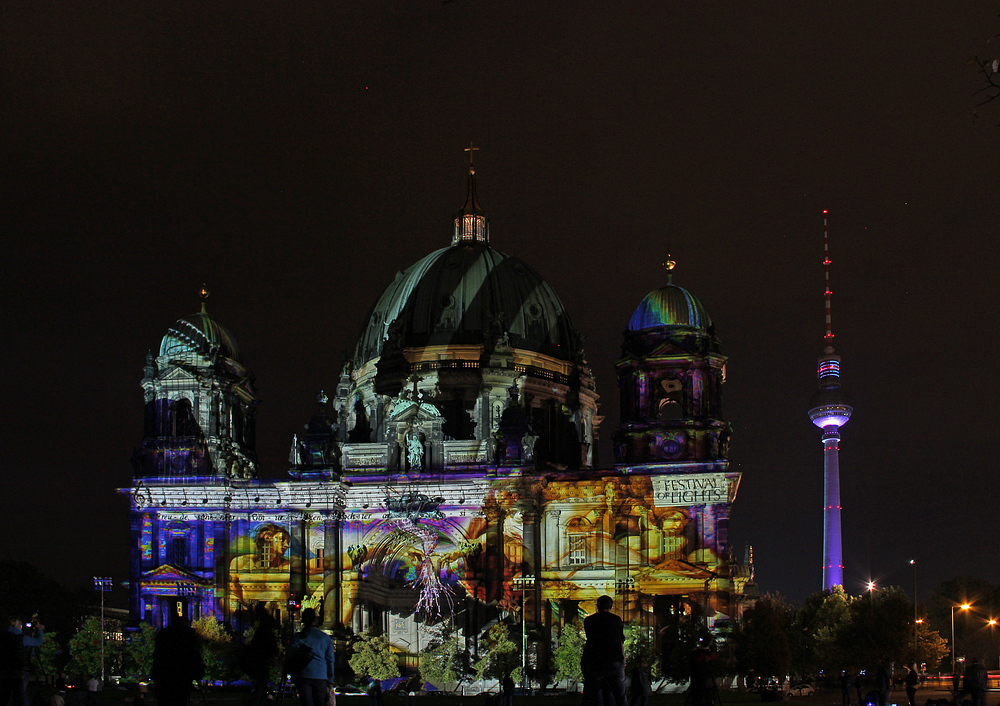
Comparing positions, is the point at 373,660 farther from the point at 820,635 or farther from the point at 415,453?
the point at 820,635

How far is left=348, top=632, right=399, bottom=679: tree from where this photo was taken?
8044cm

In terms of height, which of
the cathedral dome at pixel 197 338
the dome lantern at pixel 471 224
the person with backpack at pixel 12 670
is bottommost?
the person with backpack at pixel 12 670

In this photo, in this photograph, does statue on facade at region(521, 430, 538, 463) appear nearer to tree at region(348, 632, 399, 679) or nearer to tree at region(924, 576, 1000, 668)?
tree at region(348, 632, 399, 679)

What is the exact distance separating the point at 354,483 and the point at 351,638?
10072 mm

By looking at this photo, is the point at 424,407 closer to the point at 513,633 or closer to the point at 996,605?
the point at 513,633

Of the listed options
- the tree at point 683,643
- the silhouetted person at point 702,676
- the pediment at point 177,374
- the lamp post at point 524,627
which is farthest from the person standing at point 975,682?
the pediment at point 177,374

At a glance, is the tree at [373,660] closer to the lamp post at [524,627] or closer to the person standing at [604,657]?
the lamp post at [524,627]

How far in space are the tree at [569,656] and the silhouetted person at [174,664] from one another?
57454mm

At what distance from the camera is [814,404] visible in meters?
189

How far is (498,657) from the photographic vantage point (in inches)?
3174

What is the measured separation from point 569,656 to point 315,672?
58210mm

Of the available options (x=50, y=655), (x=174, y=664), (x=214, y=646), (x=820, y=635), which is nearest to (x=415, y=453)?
(x=214, y=646)

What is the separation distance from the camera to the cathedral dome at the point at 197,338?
98.8 meters

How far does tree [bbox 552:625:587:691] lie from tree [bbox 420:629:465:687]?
18.7ft
